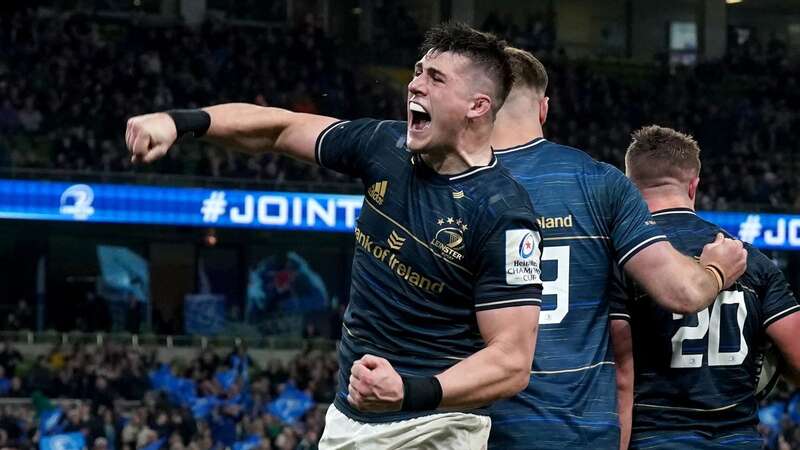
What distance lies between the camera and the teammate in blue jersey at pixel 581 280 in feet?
13.1

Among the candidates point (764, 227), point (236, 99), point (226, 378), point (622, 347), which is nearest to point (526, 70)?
point (622, 347)

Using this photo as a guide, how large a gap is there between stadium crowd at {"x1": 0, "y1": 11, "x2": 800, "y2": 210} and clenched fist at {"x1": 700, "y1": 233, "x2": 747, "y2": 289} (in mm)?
18966

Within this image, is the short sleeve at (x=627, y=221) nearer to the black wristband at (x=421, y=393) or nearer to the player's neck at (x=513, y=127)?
the player's neck at (x=513, y=127)

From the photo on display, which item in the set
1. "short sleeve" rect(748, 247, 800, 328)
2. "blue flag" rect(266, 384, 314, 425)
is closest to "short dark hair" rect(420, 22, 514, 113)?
"short sleeve" rect(748, 247, 800, 328)

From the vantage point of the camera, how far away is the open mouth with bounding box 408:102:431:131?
3.55 metres

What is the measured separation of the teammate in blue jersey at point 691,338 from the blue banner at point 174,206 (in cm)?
1838

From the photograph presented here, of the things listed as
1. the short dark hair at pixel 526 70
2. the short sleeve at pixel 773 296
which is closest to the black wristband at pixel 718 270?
the short sleeve at pixel 773 296

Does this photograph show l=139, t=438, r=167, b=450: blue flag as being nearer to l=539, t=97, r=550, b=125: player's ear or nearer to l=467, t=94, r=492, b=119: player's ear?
l=539, t=97, r=550, b=125: player's ear

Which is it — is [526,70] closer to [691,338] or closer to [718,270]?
[718,270]

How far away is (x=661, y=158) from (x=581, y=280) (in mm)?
587

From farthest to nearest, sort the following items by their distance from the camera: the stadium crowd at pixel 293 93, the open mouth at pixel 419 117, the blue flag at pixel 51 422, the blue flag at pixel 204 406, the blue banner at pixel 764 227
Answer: the blue banner at pixel 764 227, the stadium crowd at pixel 293 93, the blue flag at pixel 204 406, the blue flag at pixel 51 422, the open mouth at pixel 419 117

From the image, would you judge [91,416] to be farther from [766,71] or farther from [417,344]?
[766,71]

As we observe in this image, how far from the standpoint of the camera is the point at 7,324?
77.3ft

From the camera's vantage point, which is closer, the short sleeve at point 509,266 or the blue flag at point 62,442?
the short sleeve at point 509,266
